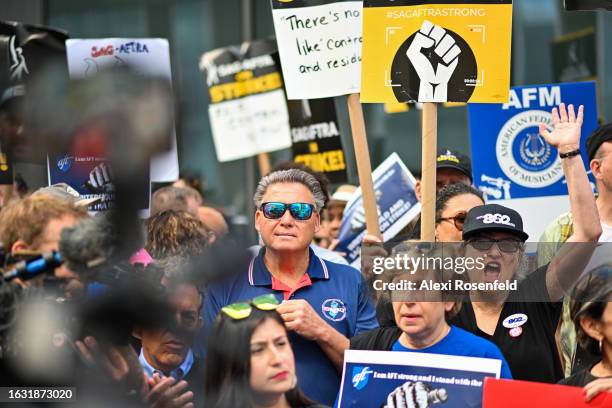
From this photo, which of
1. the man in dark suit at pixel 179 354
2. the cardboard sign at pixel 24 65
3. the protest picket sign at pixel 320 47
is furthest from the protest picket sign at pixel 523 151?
the man in dark suit at pixel 179 354

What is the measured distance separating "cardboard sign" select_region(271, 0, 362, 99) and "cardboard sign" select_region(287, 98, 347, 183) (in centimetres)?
191

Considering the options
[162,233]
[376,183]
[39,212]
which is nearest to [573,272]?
[162,233]

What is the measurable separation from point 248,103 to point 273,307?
14.0 ft

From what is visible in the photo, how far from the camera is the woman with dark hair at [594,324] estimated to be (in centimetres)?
417

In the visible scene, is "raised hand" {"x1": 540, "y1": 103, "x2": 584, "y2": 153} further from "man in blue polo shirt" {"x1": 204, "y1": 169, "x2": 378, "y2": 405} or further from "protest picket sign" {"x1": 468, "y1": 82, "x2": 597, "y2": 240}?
"protest picket sign" {"x1": 468, "y1": 82, "x2": 597, "y2": 240}

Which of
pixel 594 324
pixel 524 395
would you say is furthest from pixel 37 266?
pixel 594 324

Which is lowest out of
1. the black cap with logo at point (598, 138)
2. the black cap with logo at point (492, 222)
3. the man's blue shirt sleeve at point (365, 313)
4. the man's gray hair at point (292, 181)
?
the man's blue shirt sleeve at point (365, 313)

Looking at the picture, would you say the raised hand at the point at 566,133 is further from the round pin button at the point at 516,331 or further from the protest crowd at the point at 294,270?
the round pin button at the point at 516,331

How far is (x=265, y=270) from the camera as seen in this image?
4.78m

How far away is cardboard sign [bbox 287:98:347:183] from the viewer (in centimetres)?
774

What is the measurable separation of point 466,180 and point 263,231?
Result: 167 cm

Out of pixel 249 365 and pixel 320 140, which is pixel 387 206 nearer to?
pixel 320 140

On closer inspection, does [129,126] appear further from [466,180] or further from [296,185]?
[466,180]

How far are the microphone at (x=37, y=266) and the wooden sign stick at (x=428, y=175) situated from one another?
149 cm
